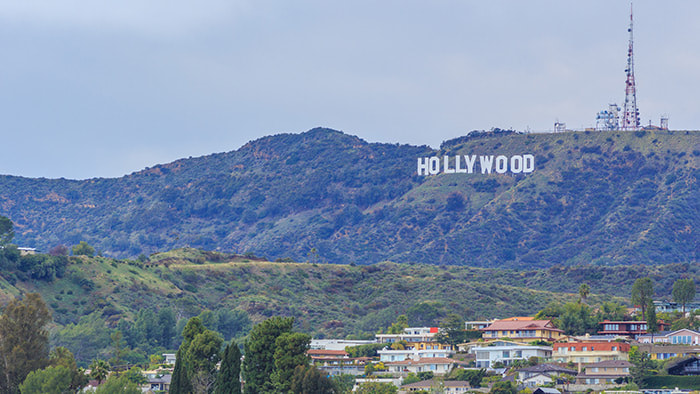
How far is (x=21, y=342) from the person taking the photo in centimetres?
10919

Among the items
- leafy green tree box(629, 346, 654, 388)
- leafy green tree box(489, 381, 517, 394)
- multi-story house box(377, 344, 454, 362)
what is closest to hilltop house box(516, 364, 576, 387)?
leafy green tree box(489, 381, 517, 394)

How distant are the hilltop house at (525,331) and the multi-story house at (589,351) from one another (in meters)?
10.1

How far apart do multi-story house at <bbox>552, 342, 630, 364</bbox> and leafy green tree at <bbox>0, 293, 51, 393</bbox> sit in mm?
61405

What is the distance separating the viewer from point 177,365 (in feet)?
361

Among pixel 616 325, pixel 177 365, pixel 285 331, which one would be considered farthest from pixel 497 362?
pixel 177 365

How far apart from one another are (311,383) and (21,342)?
26.0 meters

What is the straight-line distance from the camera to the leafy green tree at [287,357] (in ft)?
369

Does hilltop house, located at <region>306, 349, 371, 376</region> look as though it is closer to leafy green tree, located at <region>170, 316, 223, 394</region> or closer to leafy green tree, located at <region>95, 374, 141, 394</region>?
leafy green tree, located at <region>170, 316, 223, 394</region>

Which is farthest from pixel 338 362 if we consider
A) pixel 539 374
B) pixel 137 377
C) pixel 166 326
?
pixel 166 326

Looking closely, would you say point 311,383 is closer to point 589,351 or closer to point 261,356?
point 261,356

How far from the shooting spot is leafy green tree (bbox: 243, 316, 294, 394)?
11638 cm

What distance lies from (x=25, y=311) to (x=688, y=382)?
6534 centimetres

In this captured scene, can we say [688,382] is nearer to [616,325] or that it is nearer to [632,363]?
[632,363]

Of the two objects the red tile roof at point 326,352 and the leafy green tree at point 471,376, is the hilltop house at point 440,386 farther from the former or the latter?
the red tile roof at point 326,352
